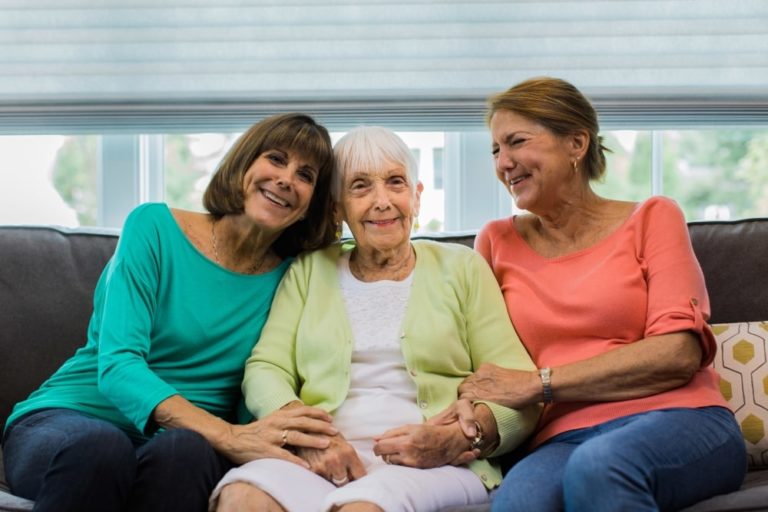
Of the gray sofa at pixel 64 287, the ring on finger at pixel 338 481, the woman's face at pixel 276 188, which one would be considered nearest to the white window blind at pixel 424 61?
the gray sofa at pixel 64 287

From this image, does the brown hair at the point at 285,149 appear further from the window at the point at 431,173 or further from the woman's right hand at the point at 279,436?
the window at the point at 431,173

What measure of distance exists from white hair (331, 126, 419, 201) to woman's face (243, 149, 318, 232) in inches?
2.7

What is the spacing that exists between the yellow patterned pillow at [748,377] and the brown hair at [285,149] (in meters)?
1.01

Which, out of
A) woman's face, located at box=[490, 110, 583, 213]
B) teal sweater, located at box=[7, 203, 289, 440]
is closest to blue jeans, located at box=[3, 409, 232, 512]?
teal sweater, located at box=[7, 203, 289, 440]

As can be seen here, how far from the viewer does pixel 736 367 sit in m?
2.33

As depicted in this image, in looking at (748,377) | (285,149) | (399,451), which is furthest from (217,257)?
(748,377)

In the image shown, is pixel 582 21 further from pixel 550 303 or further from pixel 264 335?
pixel 264 335

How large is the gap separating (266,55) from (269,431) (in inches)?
54.5

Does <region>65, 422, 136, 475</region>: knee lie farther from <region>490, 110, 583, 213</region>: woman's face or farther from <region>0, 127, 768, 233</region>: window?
<region>0, 127, 768, 233</region>: window

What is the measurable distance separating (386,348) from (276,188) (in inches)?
17.0

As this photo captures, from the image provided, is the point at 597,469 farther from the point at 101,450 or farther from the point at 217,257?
the point at 217,257

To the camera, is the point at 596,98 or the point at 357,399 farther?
the point at 596,98

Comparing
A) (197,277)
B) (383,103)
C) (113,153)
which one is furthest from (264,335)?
(113,153)

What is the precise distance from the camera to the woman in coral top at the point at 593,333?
1755 mm
